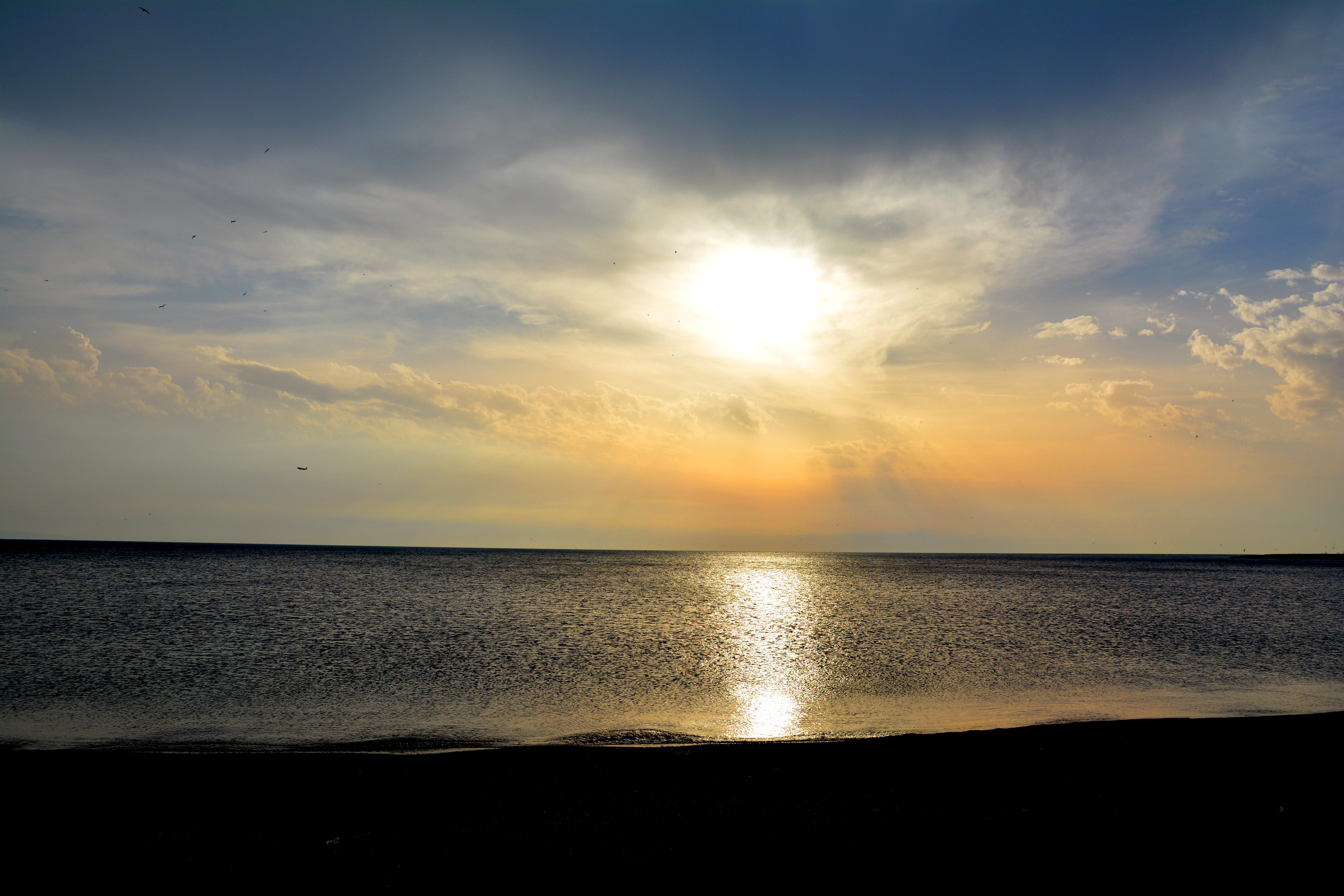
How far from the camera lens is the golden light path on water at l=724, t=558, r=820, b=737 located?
19672 millimetres

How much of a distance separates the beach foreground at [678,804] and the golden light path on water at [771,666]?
14.1 feet

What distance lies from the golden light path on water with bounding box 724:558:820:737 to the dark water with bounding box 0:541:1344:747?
0.16m

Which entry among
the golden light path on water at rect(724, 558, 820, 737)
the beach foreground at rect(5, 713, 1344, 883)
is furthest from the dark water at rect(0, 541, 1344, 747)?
the beach foreground at rect(5, 713, 1344, 883)

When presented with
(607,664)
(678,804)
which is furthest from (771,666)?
(678,804)

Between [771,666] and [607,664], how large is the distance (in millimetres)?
7103

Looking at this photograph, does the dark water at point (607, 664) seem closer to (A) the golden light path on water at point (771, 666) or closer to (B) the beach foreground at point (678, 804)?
(A) the golden light path on water at point (771, 666)

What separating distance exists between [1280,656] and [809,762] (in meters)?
32.8

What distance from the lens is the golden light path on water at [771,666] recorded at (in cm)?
1967

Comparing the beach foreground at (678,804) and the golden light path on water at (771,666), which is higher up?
the beach foreground at (678,804)

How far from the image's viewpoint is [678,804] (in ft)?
38.3

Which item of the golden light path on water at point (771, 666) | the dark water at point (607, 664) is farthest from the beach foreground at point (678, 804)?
the golden light path on water at point (771, 666)

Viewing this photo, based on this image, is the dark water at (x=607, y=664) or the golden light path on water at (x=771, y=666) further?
the golden light path on water at (x=771, y=666)

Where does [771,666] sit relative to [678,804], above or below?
below

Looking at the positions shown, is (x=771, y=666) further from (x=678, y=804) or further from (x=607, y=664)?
(x=678, y=804)
